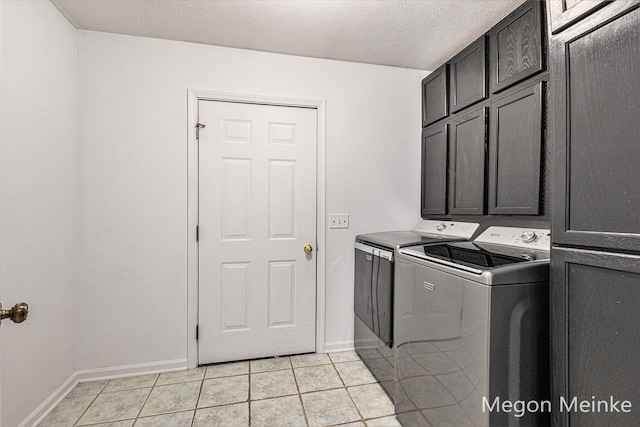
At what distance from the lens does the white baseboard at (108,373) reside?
74.7 inches

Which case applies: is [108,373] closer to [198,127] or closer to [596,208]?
[198,127]

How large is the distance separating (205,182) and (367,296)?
150cm

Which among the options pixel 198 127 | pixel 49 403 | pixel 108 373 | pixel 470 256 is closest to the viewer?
pixel 470 256

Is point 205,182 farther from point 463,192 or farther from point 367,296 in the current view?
point 463,192

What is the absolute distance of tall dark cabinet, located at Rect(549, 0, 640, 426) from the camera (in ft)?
3.11

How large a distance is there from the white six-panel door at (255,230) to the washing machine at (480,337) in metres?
1.15

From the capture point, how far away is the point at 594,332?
3.42ft

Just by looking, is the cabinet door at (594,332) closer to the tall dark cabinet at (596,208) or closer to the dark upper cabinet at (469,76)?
the tall dark cabinet at (596,208)

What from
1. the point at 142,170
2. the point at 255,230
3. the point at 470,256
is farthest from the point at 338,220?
the point at 142,170

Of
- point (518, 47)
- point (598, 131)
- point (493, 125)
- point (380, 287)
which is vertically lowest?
point (380, 287)

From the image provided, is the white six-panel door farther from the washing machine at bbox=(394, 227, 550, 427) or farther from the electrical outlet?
the washing machine at bbox=(394, 227, 550, 427)

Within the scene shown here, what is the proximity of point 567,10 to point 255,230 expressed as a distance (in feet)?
7.02

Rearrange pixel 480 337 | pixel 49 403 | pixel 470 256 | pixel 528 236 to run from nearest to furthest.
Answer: pixel 480 337, pixel 470 256, pixel 528 236, pixel 49 403

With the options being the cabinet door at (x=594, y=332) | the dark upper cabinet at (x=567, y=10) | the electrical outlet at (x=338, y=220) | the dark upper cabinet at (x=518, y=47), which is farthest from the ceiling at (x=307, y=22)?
the cabinet door at (x=594, y=332)
